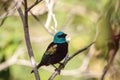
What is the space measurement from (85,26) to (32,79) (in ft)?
3.54

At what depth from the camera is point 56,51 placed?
3.42 metres

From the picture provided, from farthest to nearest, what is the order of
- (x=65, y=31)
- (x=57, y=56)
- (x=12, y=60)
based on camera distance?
1. (x=65, y=31)
2. (x=12, y=60)
3. (x=57, y=56)

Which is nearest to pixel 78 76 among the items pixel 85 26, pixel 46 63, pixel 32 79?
pixel 32 79

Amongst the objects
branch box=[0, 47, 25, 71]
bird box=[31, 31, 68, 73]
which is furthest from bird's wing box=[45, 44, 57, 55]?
branch box=[0, 47, 25, 71]

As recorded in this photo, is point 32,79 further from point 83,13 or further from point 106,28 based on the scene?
point 106,28

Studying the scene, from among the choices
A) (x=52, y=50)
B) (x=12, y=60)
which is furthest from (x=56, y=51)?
(x=12, y=60)

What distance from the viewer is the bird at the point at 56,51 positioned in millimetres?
3340

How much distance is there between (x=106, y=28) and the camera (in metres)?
3.93

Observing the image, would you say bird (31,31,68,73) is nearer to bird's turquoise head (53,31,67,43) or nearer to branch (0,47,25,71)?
bird's turquoise head (53,31,67,43)

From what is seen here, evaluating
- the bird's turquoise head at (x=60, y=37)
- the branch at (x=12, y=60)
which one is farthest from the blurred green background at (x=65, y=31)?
the bird's turquoise head at (x=60, y=37)

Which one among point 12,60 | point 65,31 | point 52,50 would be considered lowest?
point 12,60

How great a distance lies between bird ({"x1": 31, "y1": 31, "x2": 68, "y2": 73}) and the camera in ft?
11.0

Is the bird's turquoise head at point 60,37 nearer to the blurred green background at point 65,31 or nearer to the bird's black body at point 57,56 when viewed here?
the bird's black body at point 57,56

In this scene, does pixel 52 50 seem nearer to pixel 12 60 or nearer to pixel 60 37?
pixel 60 37
